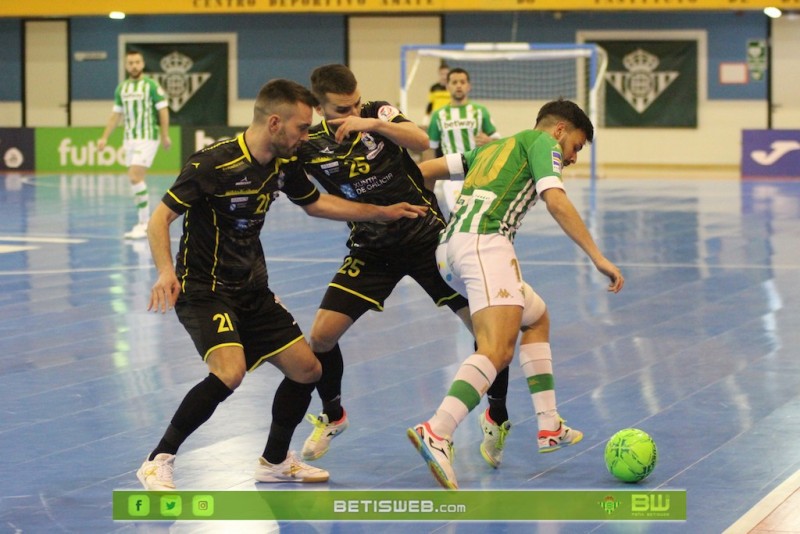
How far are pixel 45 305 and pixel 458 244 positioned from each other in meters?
6.04

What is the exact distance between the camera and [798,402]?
296 inches

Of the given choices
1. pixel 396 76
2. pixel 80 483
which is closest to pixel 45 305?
pixel 80 483

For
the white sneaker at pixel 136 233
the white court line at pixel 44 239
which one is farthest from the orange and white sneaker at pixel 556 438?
the white sneaker at pixel 136 233

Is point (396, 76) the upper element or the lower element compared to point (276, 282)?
upper

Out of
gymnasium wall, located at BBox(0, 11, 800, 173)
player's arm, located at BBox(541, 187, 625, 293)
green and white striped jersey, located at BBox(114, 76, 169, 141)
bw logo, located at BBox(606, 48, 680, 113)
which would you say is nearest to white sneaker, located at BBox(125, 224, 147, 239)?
green and white striped jersey, located at BBox(114, 76, 169, 141)

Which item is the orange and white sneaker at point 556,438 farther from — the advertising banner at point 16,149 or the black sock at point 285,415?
the advertising banner at point 16,149

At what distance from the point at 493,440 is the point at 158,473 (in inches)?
64.6

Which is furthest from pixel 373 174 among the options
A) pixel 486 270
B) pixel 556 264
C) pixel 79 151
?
pixel 79 151

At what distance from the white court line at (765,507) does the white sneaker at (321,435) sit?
207 cm

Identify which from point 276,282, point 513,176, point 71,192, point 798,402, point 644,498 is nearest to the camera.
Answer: point 644,498

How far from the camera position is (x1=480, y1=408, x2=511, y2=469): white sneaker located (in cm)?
625

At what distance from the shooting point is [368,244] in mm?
6645

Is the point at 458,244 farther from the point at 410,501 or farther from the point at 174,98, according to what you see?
the point at 174,98

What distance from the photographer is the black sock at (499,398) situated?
6410 millimetres
